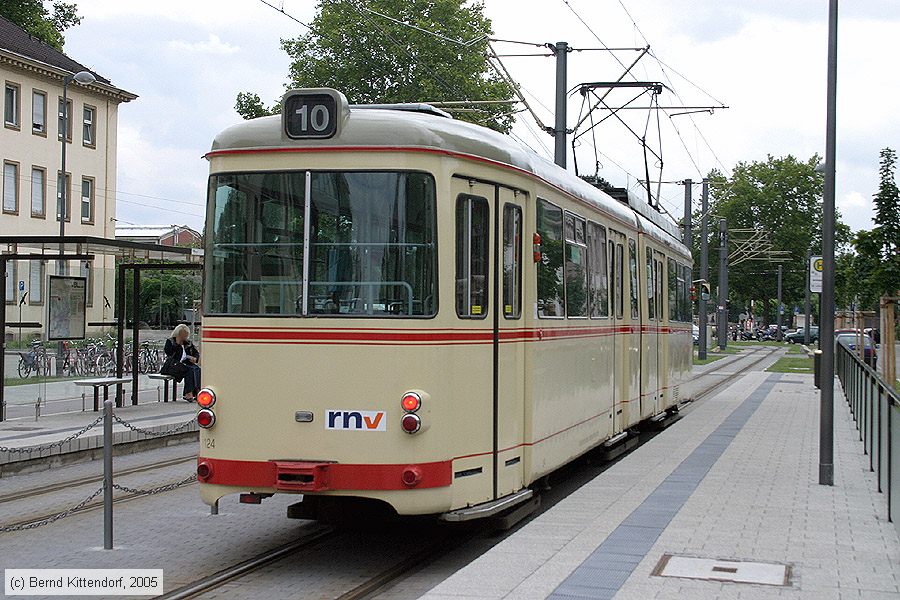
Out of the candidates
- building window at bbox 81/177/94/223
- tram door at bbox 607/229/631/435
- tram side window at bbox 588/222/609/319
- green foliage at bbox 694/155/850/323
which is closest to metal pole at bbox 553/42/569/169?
tram door at bbox 607/229/631/435

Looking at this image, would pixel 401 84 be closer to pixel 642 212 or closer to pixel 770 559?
pixel 642 212

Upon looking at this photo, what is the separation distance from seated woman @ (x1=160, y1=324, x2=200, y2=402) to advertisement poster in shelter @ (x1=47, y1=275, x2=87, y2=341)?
355 centimetres

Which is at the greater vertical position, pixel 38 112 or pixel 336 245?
pixel 38 112

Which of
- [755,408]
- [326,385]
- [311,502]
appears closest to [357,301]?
[326,385]

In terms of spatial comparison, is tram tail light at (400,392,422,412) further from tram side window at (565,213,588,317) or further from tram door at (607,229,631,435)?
tram door at (607,229,631,435)

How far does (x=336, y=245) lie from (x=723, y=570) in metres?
3.54

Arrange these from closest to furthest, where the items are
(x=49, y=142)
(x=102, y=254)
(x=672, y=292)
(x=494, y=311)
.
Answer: (x=494, y=311), (x=102, y=254), (x=672, y=292), (x=49, y=142)

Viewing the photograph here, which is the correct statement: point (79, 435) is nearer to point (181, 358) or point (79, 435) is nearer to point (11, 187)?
point (181, 358)

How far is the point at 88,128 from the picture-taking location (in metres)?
55.9

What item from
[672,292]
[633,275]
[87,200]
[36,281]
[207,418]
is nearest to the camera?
[207,418]

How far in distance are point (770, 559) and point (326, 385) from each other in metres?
3.39

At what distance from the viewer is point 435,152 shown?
29.1ft

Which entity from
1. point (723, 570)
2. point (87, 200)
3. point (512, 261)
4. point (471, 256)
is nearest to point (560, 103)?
Answer: point (512, 261)

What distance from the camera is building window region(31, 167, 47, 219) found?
2047 inches
